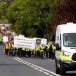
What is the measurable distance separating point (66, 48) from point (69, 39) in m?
1.03

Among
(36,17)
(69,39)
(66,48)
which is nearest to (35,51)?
(36,17)

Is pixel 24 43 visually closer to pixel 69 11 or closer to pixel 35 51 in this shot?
pixel 35 51

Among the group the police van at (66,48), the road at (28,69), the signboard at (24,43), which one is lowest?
the signboard at (24,43)

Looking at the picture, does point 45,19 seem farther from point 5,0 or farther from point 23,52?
point 5,0

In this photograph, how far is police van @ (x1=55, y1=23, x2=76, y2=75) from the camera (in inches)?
915

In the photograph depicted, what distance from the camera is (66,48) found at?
952 inches

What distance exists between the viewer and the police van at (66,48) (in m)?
23.2

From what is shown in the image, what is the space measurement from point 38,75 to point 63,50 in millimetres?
1722

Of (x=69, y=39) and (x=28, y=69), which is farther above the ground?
(x=69, y=39)

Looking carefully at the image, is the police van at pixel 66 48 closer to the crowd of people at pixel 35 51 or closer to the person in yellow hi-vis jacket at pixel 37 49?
the crowd of people at pixel 35 51

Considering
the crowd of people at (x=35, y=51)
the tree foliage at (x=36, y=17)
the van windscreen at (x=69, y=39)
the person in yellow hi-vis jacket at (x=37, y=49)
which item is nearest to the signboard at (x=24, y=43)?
the crowd of people at (x=35, y=51)

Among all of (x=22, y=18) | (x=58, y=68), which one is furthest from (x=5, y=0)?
(x=58, y=68)

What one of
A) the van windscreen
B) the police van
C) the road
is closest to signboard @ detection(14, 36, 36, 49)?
the road

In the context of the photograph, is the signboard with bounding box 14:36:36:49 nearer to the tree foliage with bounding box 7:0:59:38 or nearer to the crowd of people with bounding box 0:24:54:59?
the crowd of people with bounding box 0:24:54:59
